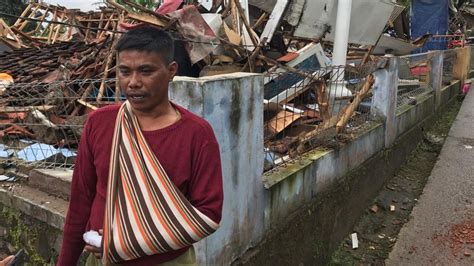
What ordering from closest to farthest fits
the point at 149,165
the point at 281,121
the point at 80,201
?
1. the point at 149,165
2. the point at 80,201
3. the point at 281,121

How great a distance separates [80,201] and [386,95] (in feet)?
14.8

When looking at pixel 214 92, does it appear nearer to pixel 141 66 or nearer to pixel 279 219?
pixel 141 66

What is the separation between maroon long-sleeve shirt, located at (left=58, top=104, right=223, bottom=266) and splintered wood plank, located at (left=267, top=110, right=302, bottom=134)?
254 cm

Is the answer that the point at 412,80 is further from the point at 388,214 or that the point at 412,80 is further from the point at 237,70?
the point at 237,70

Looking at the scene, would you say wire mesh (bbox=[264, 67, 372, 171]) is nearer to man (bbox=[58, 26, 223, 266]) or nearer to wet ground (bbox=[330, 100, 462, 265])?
wet ground (bbox=[330, 100, 462, 265])

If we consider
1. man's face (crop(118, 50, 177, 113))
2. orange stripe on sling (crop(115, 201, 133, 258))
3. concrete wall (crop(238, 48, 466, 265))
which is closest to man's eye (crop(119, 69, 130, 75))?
man's face (crop(118, 50, 177, 113))

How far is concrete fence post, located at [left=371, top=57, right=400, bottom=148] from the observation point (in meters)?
5.25

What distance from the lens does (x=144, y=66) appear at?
147 cm

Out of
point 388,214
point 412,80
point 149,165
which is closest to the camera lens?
point 149,165

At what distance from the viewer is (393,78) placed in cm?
545

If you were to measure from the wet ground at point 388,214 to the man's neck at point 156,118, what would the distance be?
2.86 meters

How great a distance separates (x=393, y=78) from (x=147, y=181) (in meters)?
4.73

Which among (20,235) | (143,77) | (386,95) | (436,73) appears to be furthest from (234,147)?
(436,73)

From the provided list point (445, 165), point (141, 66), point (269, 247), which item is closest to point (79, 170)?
point (141, 66)
